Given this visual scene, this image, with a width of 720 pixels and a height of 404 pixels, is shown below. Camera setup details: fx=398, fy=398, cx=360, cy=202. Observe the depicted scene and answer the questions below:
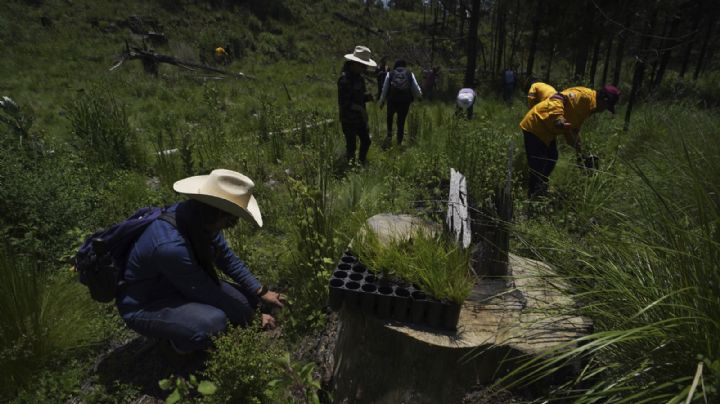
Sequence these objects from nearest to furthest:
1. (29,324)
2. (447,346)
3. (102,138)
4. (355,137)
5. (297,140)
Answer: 1. (447,346)
2. (29,324)
3. (102,138)
4. (355,137)
5. (297,140)

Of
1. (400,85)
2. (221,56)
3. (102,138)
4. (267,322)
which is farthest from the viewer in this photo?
(221,56)

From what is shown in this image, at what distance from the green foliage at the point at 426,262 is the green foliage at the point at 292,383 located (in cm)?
63

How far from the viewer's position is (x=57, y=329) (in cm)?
251

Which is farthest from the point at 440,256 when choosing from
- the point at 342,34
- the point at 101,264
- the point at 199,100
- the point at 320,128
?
the point at 342,34

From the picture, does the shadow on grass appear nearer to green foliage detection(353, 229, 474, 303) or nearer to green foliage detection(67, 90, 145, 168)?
green foliage detection(353, 229, 474, 303)

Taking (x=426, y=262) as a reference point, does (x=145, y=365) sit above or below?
below

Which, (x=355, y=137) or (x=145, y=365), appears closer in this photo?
(x=145, y=365)

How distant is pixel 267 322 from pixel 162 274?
0.75 m

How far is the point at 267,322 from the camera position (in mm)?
2744

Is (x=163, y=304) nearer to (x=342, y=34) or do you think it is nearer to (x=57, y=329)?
(x=57, y=329)

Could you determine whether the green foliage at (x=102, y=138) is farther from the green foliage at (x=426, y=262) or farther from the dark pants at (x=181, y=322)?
the green foliage at (x=426, y=262)

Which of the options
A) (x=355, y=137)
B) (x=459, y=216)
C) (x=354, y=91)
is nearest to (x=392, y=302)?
(x=459, y=216)

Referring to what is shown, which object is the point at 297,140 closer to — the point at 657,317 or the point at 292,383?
the point at 292,383

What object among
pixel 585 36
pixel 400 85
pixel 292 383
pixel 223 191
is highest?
pixel 585 36
